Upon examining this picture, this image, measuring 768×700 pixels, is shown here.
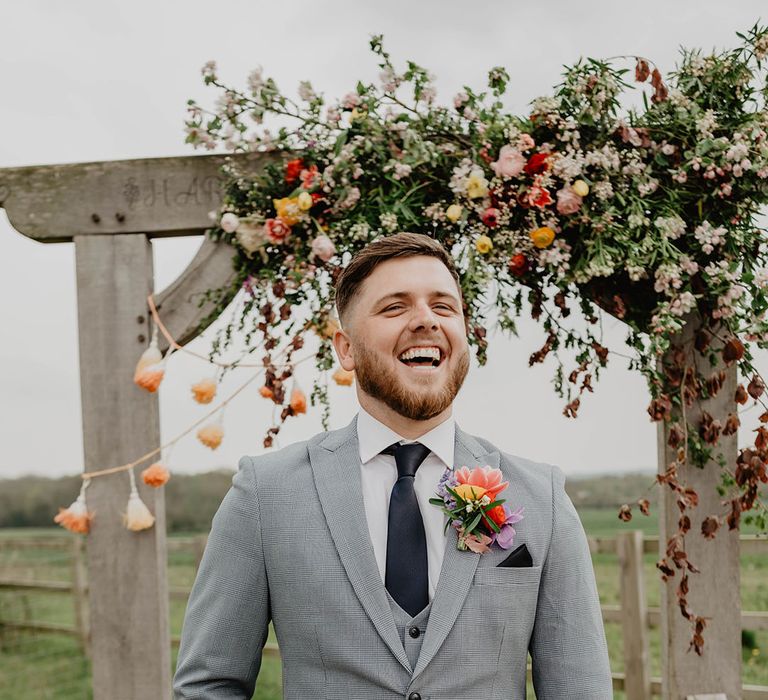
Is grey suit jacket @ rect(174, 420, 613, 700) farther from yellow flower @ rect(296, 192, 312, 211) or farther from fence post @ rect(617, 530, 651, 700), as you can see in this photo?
fence post @ rect(617, 530, 651, 700)

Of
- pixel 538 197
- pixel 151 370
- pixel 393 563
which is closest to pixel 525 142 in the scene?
pixel 538 197

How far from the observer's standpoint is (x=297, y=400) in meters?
2.84

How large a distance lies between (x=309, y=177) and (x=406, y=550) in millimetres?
1596

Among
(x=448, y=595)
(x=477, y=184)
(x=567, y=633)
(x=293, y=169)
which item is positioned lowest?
(x=567, y=633)

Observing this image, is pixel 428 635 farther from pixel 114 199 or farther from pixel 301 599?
pixel 114 199

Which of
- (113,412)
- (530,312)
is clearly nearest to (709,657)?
(530,312)

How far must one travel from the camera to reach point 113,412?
3000mm

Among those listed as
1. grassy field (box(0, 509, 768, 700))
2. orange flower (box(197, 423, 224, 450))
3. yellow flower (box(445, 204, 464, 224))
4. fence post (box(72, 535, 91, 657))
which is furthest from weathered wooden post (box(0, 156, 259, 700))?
fence post (box(72, 535, 91, 657))

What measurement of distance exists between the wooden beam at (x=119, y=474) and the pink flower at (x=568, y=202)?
1494 mm

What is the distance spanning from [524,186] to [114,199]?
1.49m

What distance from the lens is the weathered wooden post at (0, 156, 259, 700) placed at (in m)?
2.96

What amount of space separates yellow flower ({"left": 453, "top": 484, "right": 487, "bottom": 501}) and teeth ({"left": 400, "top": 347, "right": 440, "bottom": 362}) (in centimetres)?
25

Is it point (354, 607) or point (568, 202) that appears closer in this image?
point (354, 607)

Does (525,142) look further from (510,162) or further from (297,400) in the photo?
(297,400)
